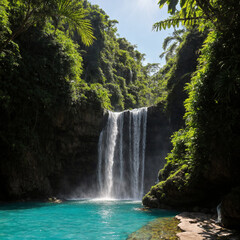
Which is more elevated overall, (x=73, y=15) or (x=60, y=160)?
(x=73, y=15)

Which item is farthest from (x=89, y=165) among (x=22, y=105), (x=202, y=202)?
(x=202, y=202)

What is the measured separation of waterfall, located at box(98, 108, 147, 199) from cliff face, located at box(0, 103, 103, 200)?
1.02 m

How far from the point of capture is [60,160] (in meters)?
17.2

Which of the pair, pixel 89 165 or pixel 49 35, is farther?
pixel 89 165

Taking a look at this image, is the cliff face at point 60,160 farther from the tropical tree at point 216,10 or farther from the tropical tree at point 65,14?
the tropical tree at point 216,10

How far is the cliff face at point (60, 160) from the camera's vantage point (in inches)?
543

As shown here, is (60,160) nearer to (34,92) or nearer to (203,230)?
(34,92)

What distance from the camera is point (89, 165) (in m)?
19.1

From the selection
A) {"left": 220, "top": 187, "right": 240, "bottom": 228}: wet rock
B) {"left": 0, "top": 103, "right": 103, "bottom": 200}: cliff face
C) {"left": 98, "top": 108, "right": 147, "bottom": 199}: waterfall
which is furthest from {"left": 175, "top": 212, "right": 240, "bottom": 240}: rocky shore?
{"left": 98, "top": 108, "right": 147, "bottom": 199}: waterfall

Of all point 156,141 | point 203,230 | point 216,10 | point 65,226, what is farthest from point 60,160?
point 216,10

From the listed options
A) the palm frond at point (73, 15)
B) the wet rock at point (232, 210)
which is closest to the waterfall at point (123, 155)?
the wet rock at point (232, 210)

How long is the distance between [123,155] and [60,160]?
18.4 feet

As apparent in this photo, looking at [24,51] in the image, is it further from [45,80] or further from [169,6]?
[169,6]

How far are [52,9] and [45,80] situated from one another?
9818 millimetres
